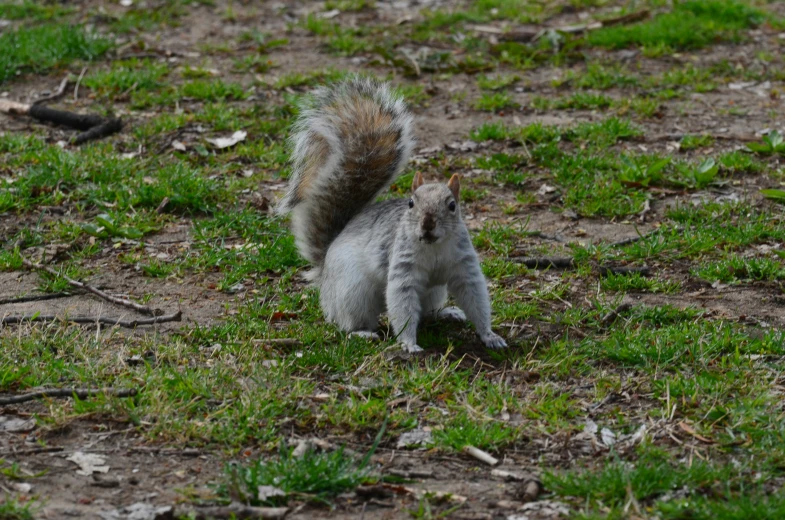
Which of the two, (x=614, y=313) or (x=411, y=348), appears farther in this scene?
(x=614, y=313)

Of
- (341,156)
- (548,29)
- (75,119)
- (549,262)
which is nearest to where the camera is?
(341,156)

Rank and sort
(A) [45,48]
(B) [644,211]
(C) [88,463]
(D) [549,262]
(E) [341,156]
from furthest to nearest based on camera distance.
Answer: (A) [45,48], (B) [644,211], (D) [549,262], (E) [341,156], (C) [88,463]

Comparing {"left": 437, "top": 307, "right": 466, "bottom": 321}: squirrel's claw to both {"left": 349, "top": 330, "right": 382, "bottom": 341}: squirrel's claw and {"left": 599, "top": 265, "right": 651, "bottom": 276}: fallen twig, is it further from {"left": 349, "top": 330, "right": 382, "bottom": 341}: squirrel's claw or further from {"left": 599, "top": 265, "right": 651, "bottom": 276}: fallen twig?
{"left": 599, "top": 265, "right": 651, "bottom": 276}: fallen twig

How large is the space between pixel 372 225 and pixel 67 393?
1.22 metres

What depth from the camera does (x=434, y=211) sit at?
3.23 m

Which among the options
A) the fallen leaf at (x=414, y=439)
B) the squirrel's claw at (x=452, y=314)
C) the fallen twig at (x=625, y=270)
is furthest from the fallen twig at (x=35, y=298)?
the fallen twig at (x=625, y=270)

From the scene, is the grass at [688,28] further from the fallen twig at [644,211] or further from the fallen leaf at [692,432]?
the fallen leaf at [692,432]

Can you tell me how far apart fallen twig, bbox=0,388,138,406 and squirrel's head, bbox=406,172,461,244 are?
1010mm

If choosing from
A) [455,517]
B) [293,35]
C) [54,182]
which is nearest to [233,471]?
[455,517]

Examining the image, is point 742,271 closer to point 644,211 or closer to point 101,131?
point 644,211

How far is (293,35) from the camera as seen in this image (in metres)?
7.06

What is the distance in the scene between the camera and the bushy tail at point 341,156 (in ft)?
12.1

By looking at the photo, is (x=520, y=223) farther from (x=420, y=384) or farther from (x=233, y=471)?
(x=233, y=471)

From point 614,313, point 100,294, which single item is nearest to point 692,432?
point 614,313
